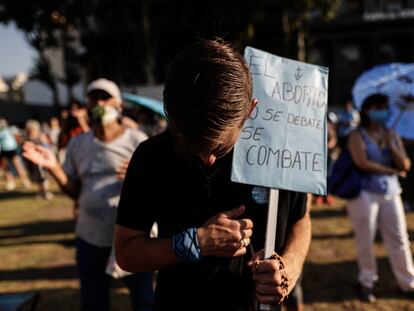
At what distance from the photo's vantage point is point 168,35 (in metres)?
22.8

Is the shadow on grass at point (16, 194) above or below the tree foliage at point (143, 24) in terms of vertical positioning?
below

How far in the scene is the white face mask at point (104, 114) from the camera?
2.57 m

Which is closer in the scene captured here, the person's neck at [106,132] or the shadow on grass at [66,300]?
the person's neck at [106,132]

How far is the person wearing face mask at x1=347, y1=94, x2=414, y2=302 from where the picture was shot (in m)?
3.43

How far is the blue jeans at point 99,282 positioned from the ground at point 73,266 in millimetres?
1312

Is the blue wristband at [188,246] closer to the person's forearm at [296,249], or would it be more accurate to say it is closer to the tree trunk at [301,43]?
the person's forearm at [296,249]

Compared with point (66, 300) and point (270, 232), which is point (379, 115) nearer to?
point (270, 232)

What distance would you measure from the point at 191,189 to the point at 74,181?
1.61 meters

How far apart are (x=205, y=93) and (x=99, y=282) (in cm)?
192

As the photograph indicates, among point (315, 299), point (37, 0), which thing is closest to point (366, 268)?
point (315, 299)

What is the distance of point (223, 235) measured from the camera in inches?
48.1

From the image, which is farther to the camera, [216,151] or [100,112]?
[100,112]

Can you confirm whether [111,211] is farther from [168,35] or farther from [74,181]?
[168,35]

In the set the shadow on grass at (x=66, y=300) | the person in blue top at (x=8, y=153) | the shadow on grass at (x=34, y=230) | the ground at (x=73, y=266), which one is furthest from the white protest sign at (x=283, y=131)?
the person in blue top at (x=8, y=153)
